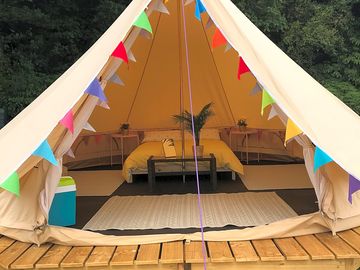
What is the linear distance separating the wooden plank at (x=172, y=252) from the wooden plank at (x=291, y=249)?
0.65 meters

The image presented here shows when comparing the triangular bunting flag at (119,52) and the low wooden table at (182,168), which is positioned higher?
the triangular bunting flag at (119,52)

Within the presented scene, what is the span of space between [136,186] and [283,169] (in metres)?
2.08

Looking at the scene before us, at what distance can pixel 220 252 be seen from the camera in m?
2.54

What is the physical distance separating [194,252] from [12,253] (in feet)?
3.99

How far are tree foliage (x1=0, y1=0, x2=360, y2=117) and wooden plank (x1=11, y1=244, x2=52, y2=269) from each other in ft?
20.0

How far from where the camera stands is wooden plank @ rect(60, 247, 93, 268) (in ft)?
8.06

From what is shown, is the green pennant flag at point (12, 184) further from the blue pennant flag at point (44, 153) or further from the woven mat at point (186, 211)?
the woven mat at point (186, 211)

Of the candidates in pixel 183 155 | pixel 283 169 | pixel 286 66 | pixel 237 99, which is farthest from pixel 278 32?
pixel 286 66

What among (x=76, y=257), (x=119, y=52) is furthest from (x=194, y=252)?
(x=119, y=52)

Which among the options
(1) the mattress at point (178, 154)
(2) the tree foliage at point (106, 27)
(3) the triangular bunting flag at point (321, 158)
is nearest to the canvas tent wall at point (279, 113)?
(3) the triangular bunting flag at point (321, 158)

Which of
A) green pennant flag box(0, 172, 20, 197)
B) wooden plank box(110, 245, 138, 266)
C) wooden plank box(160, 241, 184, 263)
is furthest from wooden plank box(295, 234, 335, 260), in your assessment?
green pennant flag box(0, 172, 20, 197)

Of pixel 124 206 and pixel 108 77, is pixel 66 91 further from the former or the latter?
pixel 124 206

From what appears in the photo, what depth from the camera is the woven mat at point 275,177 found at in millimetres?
4480

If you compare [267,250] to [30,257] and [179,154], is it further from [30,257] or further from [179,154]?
[179,154]
